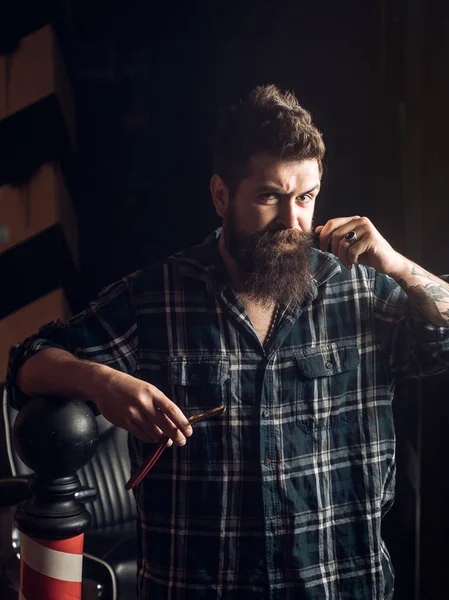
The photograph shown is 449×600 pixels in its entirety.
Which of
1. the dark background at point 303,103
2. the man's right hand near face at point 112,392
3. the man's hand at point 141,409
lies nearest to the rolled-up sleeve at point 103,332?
the man's right hand near face at point 112,392

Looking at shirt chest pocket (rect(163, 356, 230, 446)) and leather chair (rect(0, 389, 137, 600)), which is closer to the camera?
shirt chest pocket (rect(163, 356, 230, 446))

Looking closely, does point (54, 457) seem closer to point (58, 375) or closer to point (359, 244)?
point (58, 375)

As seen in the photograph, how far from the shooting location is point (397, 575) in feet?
6.66

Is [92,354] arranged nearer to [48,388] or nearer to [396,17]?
[48,388]

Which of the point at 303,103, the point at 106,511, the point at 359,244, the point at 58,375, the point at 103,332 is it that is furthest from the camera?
the point at 106,511

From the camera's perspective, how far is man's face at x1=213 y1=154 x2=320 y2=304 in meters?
1.30

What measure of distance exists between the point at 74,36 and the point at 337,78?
0.77 meters

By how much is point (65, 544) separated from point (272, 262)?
60 centimetres

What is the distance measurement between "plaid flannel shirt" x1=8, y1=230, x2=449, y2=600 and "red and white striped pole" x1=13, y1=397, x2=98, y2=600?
11.0 inches

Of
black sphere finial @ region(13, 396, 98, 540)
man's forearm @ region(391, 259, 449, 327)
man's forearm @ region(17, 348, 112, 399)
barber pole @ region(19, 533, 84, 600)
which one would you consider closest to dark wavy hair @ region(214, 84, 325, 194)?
man's forearm @ region(391, 259, 449, 327)

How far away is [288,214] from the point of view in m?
1.29

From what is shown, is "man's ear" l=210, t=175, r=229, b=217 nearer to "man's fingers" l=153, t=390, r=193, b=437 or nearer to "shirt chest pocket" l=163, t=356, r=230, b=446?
"shirt chest pocket" l=163, t=356, r=230, b=446

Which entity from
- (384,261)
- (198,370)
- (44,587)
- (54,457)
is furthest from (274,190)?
(44,587)

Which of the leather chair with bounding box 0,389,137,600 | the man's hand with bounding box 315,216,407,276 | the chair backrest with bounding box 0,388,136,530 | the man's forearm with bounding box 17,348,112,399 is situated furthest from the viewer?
the chair backrest with bounding box 0,388,136,530
